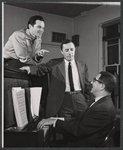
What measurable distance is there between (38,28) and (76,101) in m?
0.77

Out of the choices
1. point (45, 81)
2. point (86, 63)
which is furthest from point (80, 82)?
point (45, 81)

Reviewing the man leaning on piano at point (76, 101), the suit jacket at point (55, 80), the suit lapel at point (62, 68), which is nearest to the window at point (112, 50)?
the man leaning on piano at point (76, 101)

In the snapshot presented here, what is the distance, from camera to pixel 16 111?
127cm

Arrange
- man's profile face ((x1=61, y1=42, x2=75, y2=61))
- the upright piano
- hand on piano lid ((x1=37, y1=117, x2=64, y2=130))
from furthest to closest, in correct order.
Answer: man's profile face ((x1=61, y1=42, x2=75, y2=61)) → hand on piano lid ((x1=37, y1=117, x2=64, y2=130)) → the upright piano

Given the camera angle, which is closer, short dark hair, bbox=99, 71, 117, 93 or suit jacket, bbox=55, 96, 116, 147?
suit jacket, bbox=55, 96, 116, 147

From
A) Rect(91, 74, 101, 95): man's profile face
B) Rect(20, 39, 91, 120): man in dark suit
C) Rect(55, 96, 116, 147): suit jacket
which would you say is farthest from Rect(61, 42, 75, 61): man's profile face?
Rect(55, 96, 116, 147): suit jacket

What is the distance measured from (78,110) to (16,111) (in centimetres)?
58

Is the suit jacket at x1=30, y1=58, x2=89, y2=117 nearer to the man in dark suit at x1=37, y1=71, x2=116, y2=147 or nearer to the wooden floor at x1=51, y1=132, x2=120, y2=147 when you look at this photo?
the man in dark suit at x1=37, y1=71, x2=116, y2=147

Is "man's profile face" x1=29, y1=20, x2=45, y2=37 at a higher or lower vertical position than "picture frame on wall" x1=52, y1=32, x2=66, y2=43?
higher

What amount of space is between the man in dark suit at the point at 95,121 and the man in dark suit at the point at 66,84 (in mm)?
81

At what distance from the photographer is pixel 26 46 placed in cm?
153

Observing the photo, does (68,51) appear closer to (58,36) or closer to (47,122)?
(58,36)

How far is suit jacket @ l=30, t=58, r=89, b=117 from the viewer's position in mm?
1556

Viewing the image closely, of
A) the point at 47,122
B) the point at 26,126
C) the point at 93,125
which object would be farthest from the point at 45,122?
the point at 93,125
